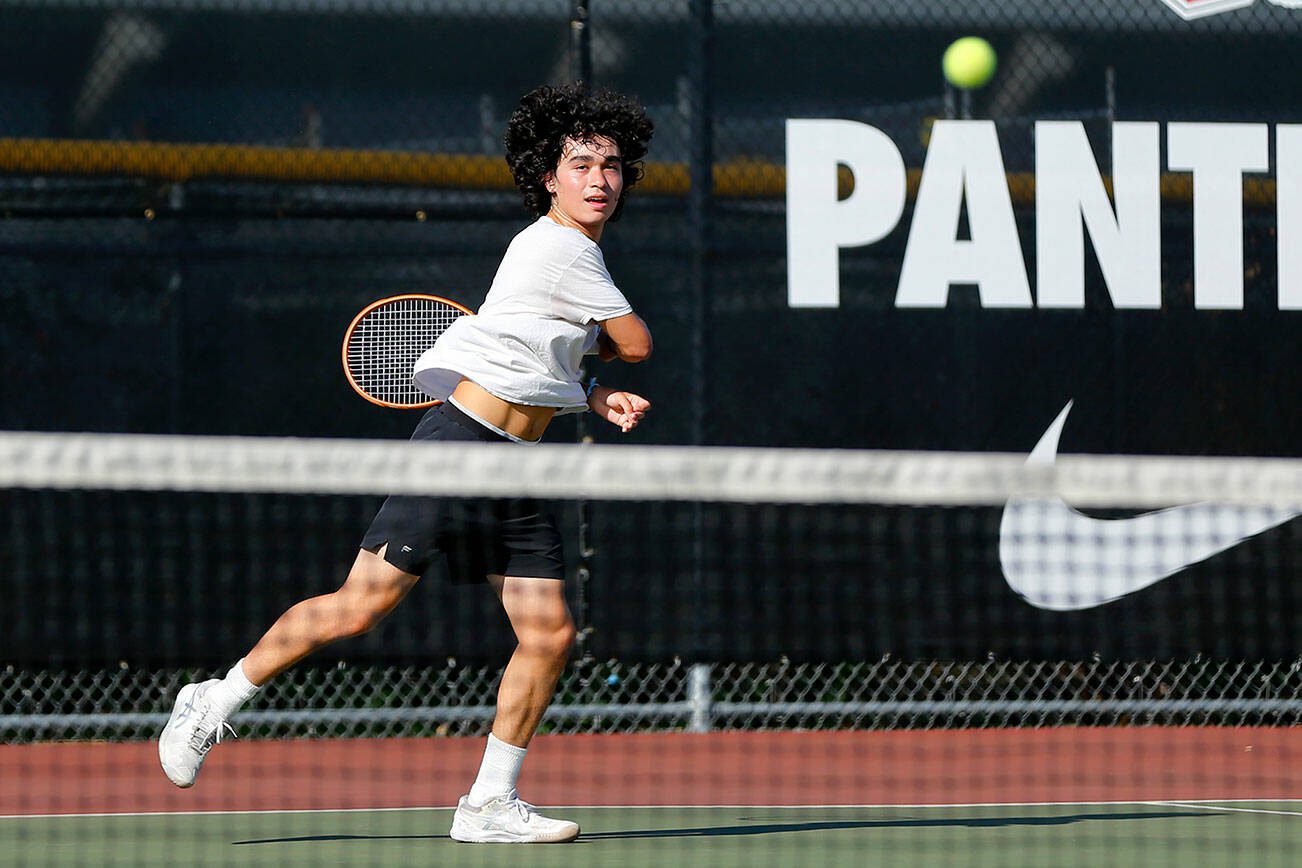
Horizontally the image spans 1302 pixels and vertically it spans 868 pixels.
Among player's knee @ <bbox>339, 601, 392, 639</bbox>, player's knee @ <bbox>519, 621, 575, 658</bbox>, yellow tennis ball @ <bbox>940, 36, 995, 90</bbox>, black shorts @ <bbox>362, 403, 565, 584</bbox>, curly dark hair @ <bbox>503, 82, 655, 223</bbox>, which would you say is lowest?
player's knee @ <bbox>519, 621, 575, 658</bbox>

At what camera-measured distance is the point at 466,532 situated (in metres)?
3.79

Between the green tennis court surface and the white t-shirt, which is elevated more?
the white t-shirt

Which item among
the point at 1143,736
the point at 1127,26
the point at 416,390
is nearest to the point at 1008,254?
the point at 1127,26

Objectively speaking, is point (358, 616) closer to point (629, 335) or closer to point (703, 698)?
point (629, 335)

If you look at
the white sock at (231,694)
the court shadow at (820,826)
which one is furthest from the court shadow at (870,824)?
the white sock at (231,694)

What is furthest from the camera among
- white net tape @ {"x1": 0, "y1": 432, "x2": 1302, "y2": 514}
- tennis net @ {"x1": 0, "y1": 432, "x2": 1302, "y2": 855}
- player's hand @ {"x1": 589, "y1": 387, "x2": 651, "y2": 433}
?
tennis net @ {"x1": 0, "y1": 432, "x2": 1302, "y2": 855}

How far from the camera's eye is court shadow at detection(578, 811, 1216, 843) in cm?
408

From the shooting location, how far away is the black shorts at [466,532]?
3721mm

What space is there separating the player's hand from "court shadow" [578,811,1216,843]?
87 centimetres

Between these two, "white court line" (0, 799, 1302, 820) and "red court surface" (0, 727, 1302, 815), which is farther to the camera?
"red court surface" (0, 727, 1302, 815)

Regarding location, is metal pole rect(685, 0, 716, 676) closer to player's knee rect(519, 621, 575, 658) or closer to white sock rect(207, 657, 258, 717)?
player's knee rect(519, 621, 575, 658)

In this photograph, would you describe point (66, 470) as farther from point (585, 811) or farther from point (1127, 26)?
point (1127, 26)

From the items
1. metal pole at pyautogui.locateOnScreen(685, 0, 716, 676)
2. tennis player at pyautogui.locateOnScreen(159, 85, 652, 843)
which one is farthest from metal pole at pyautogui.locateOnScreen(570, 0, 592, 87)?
tennis player at pyautogui.locateOnScreen(159, 85, 652, 843)

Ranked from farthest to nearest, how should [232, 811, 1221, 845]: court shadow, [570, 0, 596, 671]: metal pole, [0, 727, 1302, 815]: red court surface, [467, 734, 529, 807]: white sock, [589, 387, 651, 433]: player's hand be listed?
[570, 0, 596, 671]: metal pole
[0, 727, 1302, 815]: red court surface
[232, 811, 1221, 845]: court shadow
[467, 734, 529, 807]: white sock
[589, 387, 651, 433]: player's hand
